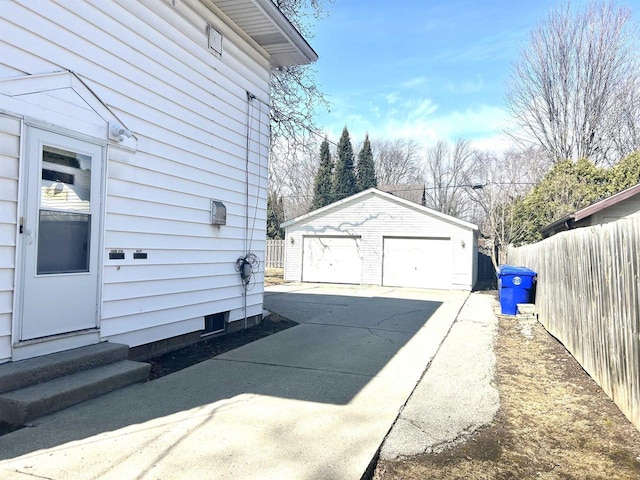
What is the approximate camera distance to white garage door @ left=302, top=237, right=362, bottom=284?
63.4ft

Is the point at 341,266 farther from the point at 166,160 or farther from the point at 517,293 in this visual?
the point at 166,160

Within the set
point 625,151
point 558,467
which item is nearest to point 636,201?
point 558,467

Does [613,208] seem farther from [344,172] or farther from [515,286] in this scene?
[344,172]

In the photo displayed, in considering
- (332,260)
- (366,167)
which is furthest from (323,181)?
(332,260)

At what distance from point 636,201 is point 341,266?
35.6 feet

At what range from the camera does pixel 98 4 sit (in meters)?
4.63

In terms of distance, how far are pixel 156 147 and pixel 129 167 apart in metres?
0.53

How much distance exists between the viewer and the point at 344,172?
43.4m

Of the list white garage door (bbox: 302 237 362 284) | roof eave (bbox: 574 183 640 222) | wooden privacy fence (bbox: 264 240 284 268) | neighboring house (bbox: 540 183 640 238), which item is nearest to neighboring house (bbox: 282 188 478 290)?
white garage door (bbox: 302 237 362 284)

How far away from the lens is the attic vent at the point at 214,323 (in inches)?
266

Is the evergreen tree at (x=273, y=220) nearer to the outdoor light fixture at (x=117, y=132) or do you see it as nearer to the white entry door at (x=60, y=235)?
the outdoor light fixture at (x=117, y=132)

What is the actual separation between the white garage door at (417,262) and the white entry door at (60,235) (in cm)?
1500

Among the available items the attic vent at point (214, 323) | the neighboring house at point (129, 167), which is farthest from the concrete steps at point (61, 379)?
the attic vent at point (214, 323)

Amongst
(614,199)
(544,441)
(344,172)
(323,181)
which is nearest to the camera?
(544,441)
